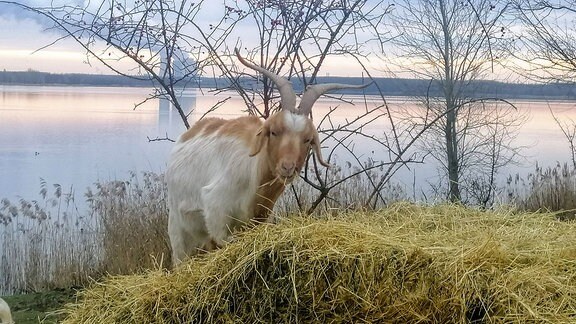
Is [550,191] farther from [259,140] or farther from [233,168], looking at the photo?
[259,140]

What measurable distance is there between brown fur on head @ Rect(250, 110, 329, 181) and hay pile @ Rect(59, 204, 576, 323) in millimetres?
543

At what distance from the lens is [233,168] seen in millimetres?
5137

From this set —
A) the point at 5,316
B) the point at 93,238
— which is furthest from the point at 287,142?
the point at 93,238

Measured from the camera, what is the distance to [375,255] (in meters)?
3.52

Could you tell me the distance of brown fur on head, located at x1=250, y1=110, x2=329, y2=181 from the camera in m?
4.50

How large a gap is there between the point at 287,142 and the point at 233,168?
704 mm

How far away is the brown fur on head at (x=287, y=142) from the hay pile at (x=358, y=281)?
0.54m

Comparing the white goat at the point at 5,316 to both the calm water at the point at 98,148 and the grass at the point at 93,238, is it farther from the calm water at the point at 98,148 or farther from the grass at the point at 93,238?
the calm water at the point at 98,148

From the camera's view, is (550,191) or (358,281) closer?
(358,281)

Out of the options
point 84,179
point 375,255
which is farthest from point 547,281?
point 84,179

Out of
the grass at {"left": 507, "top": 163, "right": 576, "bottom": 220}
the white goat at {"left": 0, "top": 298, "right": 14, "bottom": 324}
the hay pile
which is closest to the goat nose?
the hay pile

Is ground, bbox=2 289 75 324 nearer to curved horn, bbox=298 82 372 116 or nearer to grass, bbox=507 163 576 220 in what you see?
curved horn, bbox=298 82 372 116

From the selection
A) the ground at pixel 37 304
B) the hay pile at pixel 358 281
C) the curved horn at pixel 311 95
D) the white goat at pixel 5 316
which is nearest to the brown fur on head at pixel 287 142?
the curved horn at pixel 311 95

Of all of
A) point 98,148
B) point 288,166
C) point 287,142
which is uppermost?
point 287,142
